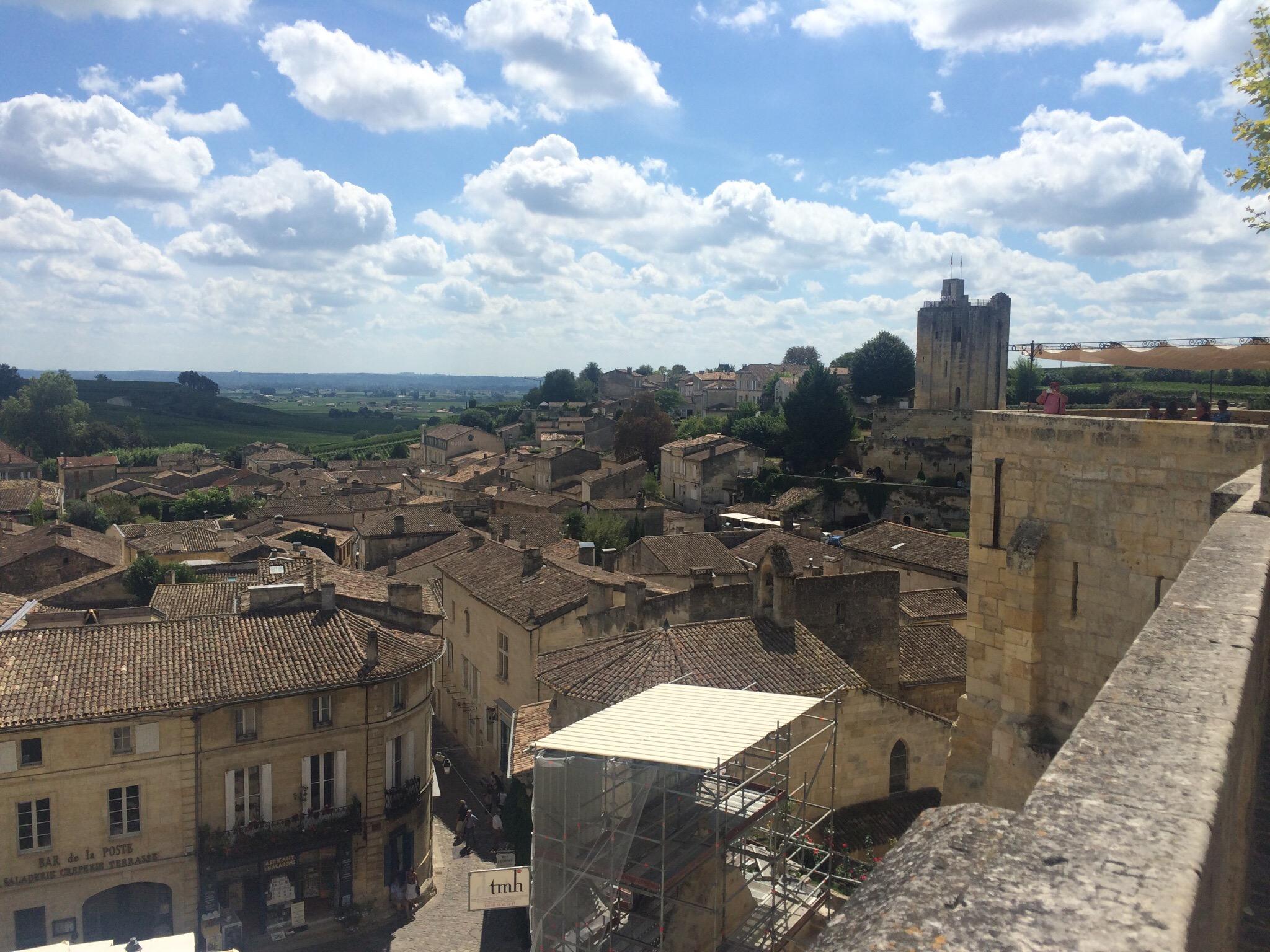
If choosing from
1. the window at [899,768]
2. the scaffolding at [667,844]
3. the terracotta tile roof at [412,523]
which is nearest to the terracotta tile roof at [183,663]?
the scaffolding at [667,844]

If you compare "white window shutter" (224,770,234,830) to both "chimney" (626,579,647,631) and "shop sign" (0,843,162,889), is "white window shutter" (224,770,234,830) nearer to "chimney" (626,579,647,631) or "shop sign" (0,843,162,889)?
"shop sign" (0,843,162,889)

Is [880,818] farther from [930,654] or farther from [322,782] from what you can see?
[322,782]

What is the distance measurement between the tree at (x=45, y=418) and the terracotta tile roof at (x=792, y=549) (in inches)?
4347

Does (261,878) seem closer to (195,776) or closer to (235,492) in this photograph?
(195,776)

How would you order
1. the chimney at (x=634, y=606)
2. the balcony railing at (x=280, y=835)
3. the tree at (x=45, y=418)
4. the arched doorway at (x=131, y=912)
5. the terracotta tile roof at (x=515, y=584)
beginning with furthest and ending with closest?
the tree at (x=45, y=418) < the terracotta tile roof at (x=515, y=584) < the chimney at (x=634, y=606) < the balcony railing at (x=280, y=835) < the arched doorway at (x=131, y=912)

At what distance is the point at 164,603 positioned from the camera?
30453 mm

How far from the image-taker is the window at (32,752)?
59.1ft

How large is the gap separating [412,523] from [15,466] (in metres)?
79.5

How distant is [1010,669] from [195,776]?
17.5m

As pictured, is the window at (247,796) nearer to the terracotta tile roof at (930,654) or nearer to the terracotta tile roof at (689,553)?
the terracotta tile roof at (930,654)

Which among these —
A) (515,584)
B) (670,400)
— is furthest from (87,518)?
(670,400)

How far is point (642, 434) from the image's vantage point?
85375 millimetres

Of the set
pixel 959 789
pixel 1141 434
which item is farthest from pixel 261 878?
pixel 1141 434

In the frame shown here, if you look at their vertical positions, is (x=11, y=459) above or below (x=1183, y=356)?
below
